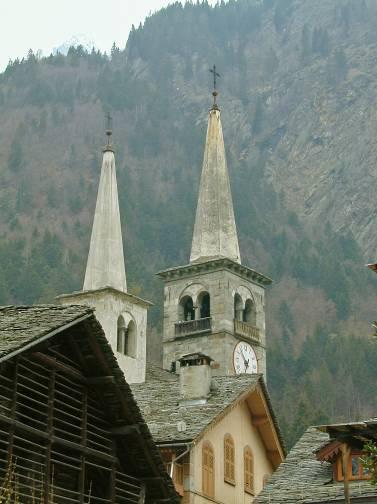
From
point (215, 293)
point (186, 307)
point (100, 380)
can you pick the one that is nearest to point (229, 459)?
point (100, 380)

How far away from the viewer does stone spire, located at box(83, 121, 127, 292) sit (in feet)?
207

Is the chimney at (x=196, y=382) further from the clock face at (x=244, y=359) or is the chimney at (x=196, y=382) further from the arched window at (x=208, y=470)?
the clock face at (x=244, y=359)

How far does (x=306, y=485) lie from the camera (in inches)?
1154

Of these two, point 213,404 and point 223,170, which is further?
point 223,170

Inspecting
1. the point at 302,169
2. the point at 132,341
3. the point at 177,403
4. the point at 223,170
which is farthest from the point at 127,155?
the point at 177,403

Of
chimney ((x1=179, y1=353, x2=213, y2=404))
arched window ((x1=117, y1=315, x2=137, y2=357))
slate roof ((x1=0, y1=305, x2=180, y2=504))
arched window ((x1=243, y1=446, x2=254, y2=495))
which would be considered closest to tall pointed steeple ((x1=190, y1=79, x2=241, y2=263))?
arched window ((x1=117, y1=315, x2=137, y2=357))

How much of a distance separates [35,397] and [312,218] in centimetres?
16044

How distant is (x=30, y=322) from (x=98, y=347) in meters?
1.85

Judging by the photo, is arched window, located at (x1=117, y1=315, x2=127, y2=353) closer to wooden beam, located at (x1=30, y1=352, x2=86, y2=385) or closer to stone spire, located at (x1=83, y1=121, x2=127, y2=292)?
stone spire, located at (x1=83, y1=121, x2=127, y2=292)

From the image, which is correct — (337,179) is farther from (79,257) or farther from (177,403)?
(177,403)

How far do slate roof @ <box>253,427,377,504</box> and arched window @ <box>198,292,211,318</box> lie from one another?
131 ft

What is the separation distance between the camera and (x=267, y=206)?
181m

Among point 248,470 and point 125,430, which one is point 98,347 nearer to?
point 125,430

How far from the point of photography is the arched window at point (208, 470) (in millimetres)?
34969
